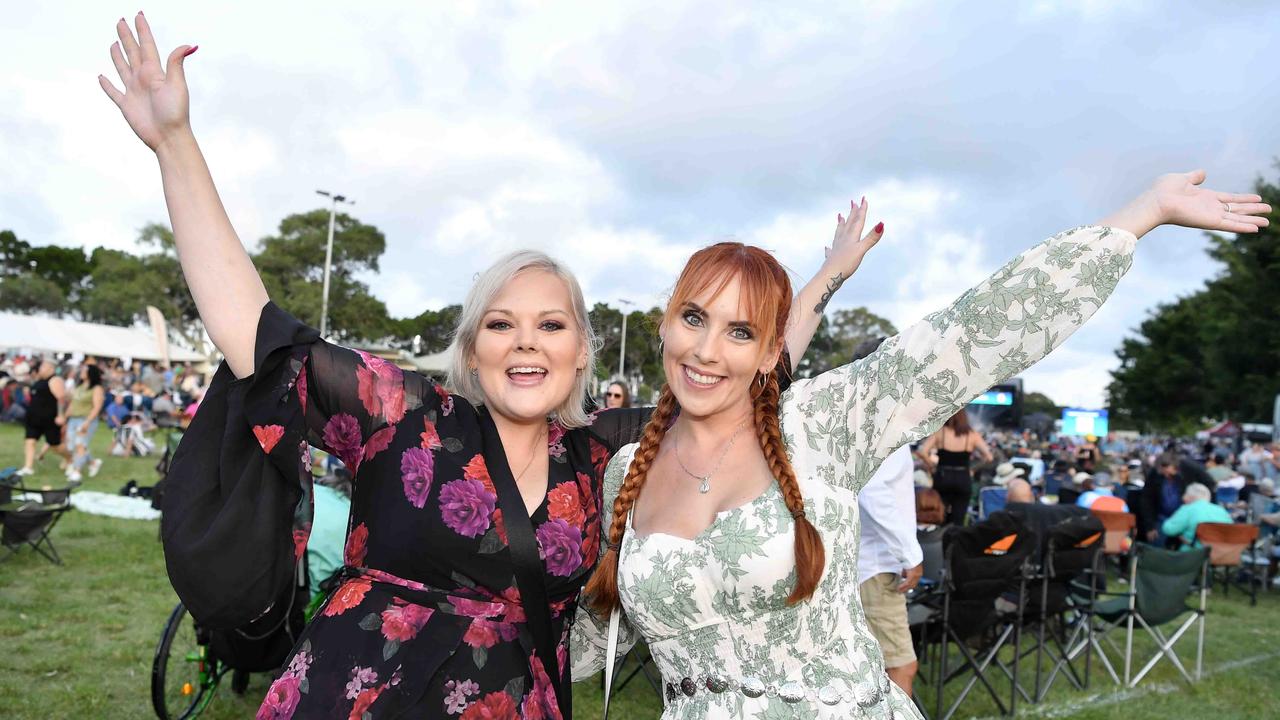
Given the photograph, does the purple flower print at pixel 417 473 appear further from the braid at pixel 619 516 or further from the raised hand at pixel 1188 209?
the raised hand at pixel 1188 209

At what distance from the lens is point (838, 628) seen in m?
1.97

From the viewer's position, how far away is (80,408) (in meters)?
14.0

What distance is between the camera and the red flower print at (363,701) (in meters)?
1.83

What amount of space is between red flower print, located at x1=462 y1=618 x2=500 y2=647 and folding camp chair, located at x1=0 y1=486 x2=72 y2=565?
7444mm

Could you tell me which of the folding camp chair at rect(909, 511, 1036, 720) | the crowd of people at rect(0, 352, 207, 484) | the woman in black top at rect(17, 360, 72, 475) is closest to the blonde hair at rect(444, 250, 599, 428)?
the folding camp chair at rect(909, 511, 1036, 720)

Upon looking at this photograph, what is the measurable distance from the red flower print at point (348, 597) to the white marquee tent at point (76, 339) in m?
36.8

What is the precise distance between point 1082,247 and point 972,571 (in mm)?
4174

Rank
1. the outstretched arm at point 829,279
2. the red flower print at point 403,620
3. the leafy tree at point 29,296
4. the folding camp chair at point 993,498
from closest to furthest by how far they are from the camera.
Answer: the red flower print at point 403,620
the outstretched arm at point 829,279
the folding camp chair at point 993,498
the leafy tree at point 29,296

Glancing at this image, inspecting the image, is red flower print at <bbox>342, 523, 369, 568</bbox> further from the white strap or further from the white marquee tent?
the white marquee tent

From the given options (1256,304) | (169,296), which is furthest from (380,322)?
(1256,304)

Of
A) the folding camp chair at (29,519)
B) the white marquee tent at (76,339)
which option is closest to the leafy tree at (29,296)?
the white marquee tent at (76,339)

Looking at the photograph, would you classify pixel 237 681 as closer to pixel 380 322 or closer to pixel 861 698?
pixel 861 698

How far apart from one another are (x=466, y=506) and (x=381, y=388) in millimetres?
333

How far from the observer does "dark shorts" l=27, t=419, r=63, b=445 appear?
42.0 feet
